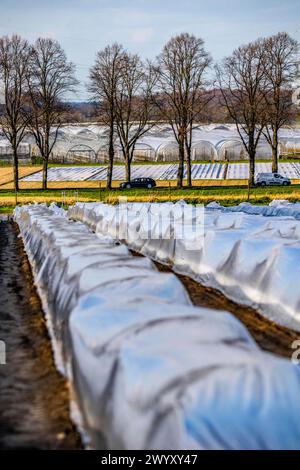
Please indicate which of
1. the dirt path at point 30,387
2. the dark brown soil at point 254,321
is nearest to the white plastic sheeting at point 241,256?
the dark brown soil at point 254,321

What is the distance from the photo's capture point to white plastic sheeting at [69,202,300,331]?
10.7 meters

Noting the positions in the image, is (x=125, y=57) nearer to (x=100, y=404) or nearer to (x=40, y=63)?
(x=40, y=63)

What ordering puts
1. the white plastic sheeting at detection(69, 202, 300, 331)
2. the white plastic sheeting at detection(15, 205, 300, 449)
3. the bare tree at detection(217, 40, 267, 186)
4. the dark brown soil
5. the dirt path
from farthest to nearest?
the bare tree at detection(217, 40, 267, 186)
the white plastic sheeting at detection(69, 202, 300, 331)
the dark brown soil
the dirt path
the white plastic sheeting at detection(15, 205, 300, 449)

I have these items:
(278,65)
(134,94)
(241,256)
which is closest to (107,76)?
(134,94)

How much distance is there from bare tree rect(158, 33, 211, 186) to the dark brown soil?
35.0 metres

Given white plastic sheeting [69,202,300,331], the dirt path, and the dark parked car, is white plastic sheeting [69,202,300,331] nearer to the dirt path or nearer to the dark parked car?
the dirt path

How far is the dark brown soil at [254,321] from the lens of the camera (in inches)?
354

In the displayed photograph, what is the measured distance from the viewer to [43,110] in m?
51.0

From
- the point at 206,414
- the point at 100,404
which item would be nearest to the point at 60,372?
the point at 100,404

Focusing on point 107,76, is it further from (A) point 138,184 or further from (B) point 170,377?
(B) point 170,377

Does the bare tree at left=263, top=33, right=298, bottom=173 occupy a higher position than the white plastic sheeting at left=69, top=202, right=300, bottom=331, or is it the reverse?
the bare tree at left=263, top=33, right=298, bottom=173

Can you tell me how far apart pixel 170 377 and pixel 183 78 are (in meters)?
46.2

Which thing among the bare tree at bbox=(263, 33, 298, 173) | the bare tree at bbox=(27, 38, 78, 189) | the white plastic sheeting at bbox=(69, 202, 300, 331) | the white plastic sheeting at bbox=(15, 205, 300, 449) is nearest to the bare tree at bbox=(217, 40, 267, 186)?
the bare tree at bbox=(263, 33, 298, 173)

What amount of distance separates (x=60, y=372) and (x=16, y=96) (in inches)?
1760
